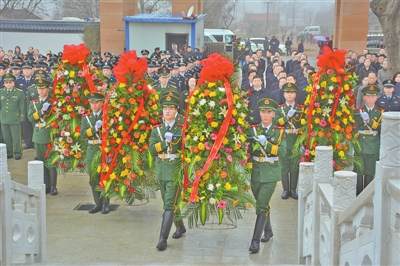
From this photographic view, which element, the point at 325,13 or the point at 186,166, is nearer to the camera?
the point at 186,166

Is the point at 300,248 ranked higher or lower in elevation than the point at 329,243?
lower

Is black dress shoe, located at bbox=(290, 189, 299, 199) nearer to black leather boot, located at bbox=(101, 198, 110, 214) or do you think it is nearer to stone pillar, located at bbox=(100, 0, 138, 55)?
black leather boot, located at bbox=(101, 198, 110, 214)

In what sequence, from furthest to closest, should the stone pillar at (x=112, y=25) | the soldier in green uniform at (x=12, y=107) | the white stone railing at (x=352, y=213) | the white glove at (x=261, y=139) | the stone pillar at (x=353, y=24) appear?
the stone pillar at (x=353, y=24) → the stone pillar at (x=112, y=25) → the soldier in green uniform at (x=12, y=107) → the white glove at (x=261, y=139) → the white stone railing at (x=352, y=213)

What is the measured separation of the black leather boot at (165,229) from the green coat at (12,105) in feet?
21.5

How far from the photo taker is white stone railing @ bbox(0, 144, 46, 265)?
6.33m

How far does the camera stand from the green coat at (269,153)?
8.12 m

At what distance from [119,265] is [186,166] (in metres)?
1.94

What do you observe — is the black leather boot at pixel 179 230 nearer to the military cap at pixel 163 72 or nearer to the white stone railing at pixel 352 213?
the white stone railing at pixel 352 213

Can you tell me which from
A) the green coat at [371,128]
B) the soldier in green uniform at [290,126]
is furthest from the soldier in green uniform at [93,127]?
the green coat at [371,128]

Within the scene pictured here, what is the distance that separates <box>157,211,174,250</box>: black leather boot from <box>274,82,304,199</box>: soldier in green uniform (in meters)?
2.91

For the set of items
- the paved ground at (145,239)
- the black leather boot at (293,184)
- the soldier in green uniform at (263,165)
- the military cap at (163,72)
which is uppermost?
the military cap at (163,72)

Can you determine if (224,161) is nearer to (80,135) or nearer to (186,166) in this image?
(186,166)

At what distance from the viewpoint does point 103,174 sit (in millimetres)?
9383

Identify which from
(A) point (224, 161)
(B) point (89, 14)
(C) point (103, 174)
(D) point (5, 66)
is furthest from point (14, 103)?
(B) point (89, 14)
